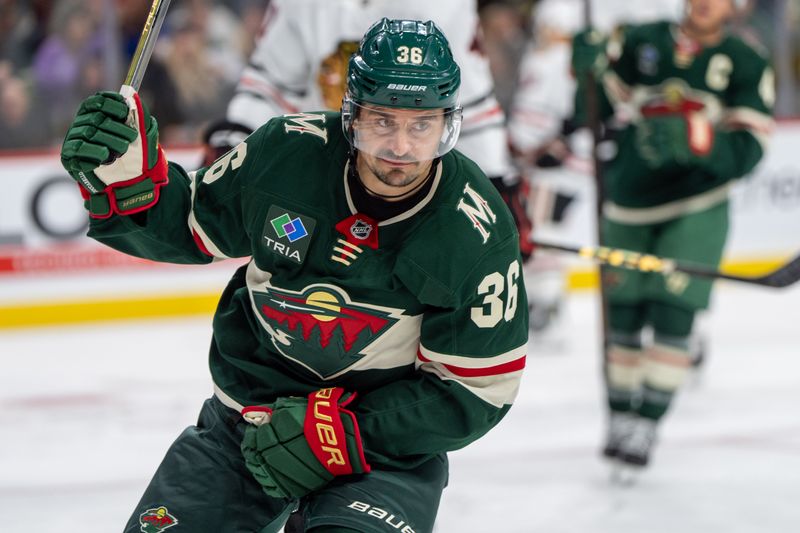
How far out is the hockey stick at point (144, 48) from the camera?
1.80 m

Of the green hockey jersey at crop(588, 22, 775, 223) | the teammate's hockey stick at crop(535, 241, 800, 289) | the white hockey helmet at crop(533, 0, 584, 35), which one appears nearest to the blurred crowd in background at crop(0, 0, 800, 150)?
the white hockey helmet at crop(533, 0, 584, 35)

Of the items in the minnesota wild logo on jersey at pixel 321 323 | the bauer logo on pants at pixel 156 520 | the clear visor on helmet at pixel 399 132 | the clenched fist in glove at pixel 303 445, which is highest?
the clear visor on helmet at pixel 399 132

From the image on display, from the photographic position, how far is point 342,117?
5.80 ft

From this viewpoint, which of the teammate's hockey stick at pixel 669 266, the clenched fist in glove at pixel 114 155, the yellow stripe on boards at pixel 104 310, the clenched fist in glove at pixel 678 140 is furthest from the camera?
the yellow stripe on boards at pixel 104 310

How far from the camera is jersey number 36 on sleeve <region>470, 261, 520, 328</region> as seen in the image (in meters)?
1.75

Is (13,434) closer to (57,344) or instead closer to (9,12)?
(57,344)

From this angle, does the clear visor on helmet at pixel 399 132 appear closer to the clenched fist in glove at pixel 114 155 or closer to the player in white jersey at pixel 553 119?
the clenched fist in glove at pixel 114 155

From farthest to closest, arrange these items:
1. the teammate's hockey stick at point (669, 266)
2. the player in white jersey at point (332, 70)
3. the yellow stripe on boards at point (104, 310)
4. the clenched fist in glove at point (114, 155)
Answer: the yellow stripe on boards at point (104, 310) < the teammate's hockey stick at point (669, 266) < the player in white jersey at point (332, 70) < the clenched fist in glove at point (114, 155)

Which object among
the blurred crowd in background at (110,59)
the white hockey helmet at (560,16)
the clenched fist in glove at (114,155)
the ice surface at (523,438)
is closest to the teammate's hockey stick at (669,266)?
the ice surface at (523,438)

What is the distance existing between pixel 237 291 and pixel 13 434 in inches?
80.2

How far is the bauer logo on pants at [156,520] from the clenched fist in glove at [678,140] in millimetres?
1999

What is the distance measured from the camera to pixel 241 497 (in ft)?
6.10

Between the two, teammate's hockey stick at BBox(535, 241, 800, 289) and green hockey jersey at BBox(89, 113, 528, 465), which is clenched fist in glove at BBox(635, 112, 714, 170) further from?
green hockey jersey at BBox(89, 113, 528, 465)

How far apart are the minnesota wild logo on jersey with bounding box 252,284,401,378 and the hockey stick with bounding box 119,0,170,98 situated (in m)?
0.37
